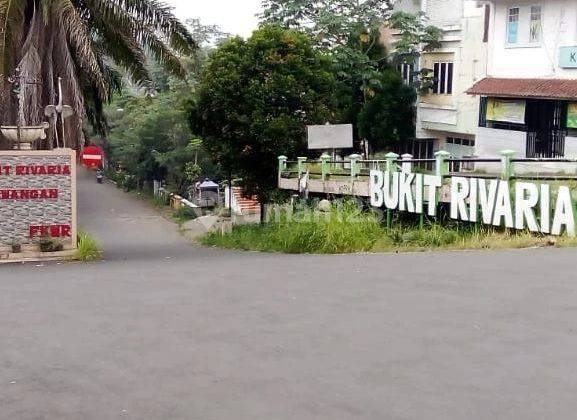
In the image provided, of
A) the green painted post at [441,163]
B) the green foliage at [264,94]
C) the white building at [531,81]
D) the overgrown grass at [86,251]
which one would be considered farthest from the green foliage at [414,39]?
the overgrown grass at [86,251]


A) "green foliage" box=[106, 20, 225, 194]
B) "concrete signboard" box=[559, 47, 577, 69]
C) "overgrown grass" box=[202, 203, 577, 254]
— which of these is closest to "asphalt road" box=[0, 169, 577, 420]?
"overgrown grass" box=[202, 203, 577, 254]

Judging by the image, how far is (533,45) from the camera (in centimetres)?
2780

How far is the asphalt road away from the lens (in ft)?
19.1

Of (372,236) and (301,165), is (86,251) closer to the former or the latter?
(372,236)

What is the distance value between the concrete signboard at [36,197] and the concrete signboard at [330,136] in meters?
8.58

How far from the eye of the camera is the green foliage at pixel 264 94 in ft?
88.4

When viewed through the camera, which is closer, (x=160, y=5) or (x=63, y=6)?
(x=63, y=6)

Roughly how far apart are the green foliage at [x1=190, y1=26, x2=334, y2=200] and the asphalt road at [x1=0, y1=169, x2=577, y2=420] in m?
15.3

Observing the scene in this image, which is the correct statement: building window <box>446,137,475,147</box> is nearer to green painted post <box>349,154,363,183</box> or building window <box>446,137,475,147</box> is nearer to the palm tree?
green painted post <box>349,154,363,183</box>

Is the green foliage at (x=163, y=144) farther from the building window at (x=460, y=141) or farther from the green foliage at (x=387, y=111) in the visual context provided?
the building window at (x=460, y=141)

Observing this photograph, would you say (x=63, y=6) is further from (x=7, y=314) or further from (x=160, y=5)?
(x=7, y=314)

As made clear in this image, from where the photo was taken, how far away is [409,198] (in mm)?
20125

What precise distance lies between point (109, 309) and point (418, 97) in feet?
95.1

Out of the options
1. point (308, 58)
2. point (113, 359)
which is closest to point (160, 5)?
point (308, 58)
